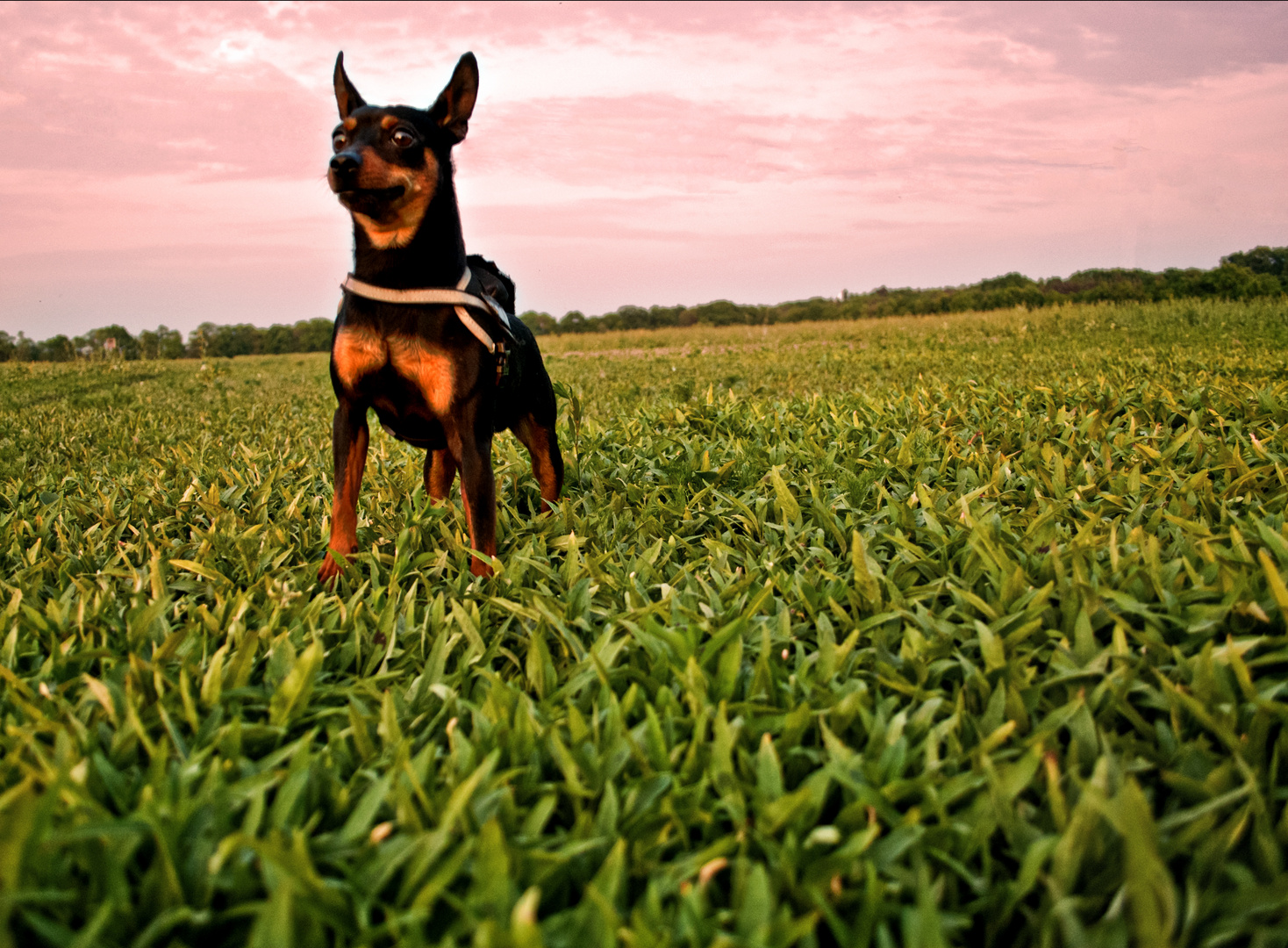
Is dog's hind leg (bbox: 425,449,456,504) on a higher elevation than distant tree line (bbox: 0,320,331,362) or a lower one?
lower

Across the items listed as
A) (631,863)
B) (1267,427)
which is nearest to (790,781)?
(631,863)

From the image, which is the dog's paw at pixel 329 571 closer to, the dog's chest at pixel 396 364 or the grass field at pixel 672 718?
the grass field at pixel 672 718

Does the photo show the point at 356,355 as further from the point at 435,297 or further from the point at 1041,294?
the point at 1041,294

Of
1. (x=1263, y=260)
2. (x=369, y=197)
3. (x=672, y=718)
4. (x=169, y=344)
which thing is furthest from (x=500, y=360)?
(x=1263, y=260)

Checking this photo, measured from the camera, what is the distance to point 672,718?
1.76 meters

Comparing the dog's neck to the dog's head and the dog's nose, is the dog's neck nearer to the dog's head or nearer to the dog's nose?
the dog's head

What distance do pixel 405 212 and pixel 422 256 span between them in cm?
16

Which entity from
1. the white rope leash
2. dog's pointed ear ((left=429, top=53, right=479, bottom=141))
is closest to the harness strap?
the white rope leash

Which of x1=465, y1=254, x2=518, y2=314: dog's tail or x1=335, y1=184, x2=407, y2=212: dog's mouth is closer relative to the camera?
x1=335, y1=184, x2=407, y2=212: dog's mouth

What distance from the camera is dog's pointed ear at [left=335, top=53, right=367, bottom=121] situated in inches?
116

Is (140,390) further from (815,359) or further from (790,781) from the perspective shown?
(790,781)

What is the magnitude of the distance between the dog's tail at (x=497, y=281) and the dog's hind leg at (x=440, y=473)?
776 millimetres

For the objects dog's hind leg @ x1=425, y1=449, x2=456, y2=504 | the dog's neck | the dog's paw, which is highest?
the dog's neck

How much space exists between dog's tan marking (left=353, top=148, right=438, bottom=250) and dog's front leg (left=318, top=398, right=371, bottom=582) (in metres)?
0.60
